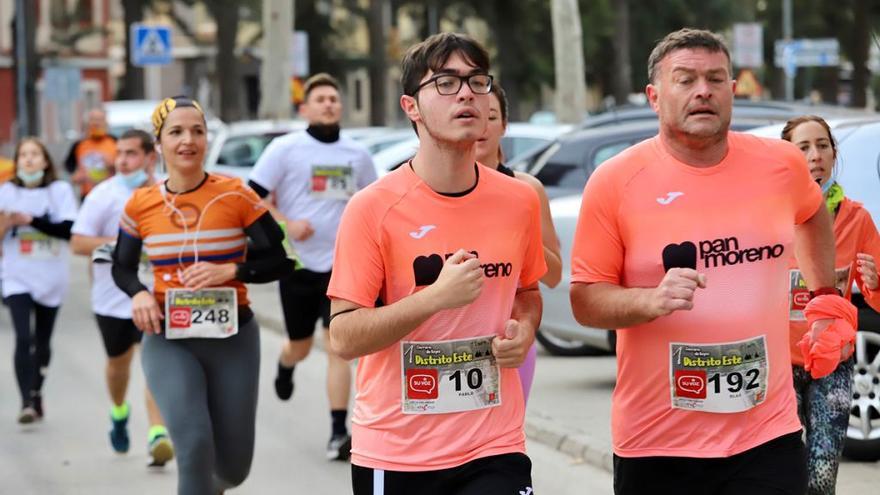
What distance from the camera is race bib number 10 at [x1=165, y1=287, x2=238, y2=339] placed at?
6.96m

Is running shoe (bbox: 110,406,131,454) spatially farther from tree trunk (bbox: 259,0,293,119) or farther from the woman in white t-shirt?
tree trunk (bbox: 259,0,293,119)

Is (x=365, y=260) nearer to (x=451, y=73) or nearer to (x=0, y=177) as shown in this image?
(x=451, y=73)

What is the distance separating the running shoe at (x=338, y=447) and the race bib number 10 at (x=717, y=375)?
501 cm

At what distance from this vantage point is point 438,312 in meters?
4.57

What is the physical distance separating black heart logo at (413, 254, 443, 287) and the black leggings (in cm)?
695

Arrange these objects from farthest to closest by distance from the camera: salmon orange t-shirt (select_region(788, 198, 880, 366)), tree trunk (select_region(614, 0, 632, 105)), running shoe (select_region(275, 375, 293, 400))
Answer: tree trunk (select_region(614, 0, 632, 105)) → running shoe (select_region(275, 375, 293, 400)) → salmon orange t-shirt (select_region(788, 198, 880, 366))

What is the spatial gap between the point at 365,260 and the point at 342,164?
558 centimetres

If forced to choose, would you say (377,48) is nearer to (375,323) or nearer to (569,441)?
(569,441)

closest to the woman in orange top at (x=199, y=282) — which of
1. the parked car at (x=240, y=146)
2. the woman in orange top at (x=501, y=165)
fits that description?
the woman in orange top at (x=501, y=165)

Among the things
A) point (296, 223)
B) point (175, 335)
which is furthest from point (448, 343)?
point (296, 223)

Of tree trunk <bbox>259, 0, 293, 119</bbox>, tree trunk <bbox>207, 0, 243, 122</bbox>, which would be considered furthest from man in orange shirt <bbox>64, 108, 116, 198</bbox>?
tree trunk <bbox>207, 0, 243, 122</bbox>

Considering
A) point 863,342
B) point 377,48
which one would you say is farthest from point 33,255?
point 377,48

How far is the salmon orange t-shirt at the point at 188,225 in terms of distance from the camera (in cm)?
710

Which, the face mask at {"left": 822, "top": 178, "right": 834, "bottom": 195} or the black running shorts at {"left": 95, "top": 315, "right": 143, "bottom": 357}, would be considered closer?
the face mask at {"left": 822, "top": 178, "right": 834, "bottom": 195}
